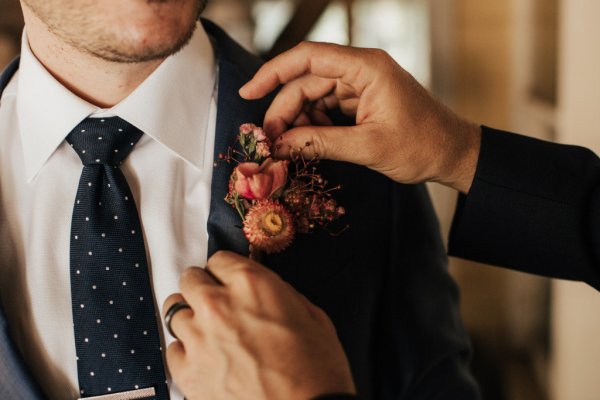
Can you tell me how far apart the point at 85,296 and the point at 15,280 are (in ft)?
0.44

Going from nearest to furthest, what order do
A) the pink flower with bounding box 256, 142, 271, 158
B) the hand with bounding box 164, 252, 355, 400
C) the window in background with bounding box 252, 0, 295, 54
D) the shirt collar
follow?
the hand with bounding box 164, 252, 355, 400 → the pink flower with bounding box 256, 142, 271, 158 → the shirt collar → the window in background with bounding box 252, 0, 295, 54

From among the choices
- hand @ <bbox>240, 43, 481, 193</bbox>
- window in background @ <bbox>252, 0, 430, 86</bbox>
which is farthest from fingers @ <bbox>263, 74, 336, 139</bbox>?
window in background @ <bbox>252, 0, 430, 86</bbox>

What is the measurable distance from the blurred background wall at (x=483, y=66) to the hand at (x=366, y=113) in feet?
4.90

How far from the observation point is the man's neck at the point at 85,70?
1124 mm

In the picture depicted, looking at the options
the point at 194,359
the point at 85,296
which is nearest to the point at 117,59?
the point at 85,296

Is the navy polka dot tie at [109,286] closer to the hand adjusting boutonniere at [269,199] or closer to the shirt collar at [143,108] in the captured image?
the shirt collar at [143,108]

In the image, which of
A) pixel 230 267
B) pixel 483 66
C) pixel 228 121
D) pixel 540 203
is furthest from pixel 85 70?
pixel 483 66

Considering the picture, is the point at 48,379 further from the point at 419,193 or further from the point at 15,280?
the point at 419,193

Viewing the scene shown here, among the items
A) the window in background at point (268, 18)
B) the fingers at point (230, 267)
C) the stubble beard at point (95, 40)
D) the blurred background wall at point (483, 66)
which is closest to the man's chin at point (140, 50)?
the stubble beard at point (95, 40)

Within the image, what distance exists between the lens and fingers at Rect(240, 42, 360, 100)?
103 cm

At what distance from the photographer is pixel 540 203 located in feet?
3.77

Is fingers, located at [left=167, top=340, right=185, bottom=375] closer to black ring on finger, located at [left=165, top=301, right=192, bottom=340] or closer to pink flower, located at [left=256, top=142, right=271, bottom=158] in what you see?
black ring on finger, located at [left=165, top=301, right=192, bottom=340]

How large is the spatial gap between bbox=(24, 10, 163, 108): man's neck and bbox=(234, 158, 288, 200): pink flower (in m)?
0.32

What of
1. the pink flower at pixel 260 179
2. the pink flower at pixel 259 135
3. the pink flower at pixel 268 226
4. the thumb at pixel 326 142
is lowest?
the pink flower at pixel 268 226
